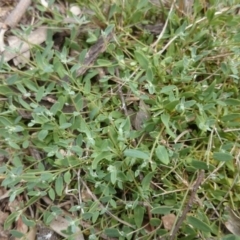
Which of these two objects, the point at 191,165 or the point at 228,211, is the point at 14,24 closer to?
the point at 191,165

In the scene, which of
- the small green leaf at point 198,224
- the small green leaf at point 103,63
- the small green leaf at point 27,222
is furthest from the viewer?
the small green leaf at point 103,63

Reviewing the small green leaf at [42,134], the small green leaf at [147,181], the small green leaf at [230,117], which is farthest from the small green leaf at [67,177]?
the small green leaf at [230,117]

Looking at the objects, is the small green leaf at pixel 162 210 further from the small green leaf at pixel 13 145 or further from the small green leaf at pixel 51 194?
the small green leaf at pixel 13 145

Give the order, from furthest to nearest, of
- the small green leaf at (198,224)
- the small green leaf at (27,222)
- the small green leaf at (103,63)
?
the small green leaf at (103,63) → the small green leaf at (27,222) → the small green leaf at (198,224)

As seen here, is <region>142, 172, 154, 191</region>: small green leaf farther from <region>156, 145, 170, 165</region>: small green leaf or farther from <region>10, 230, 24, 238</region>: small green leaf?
<region>10, 230, 24, 238</region>: small green leaf

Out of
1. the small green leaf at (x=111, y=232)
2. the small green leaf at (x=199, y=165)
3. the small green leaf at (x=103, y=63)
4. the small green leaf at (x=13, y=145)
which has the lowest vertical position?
the small green leaf at (x=111, y=232)

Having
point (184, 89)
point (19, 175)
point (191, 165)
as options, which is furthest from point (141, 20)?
point (19, 175)

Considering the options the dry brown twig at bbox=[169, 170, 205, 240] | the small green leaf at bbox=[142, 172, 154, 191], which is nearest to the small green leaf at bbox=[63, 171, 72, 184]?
the small green leaf at bbox=[142, 172, 154, 191]

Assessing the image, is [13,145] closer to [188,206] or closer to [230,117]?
[188,206]
